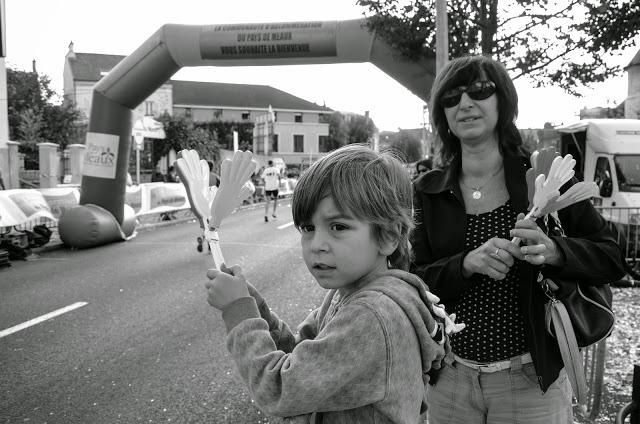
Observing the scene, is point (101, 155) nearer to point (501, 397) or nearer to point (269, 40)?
point (269, 40)

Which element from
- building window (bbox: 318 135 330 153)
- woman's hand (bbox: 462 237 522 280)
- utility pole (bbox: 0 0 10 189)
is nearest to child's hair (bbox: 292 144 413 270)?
woman's hand (bbox: 462 237 522 280)

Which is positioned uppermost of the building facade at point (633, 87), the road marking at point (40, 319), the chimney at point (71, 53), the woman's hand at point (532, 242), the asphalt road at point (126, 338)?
the chimney at point (71, 53)

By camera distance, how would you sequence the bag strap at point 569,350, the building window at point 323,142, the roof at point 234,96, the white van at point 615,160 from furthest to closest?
the building window at point 323,142 < the roof at point 234,96 < the white van at point 615,160 < the bag strap at point 569,350

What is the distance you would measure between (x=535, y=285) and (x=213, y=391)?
9.52ft

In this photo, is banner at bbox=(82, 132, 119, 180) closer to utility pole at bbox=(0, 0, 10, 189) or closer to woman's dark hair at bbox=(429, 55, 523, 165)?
utility pole at bbox=(0, 0, 10, 189)

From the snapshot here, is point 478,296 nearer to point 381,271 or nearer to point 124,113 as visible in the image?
point 381,271

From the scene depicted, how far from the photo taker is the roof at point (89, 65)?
6294 cm

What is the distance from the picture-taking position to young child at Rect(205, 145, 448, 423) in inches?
46.9

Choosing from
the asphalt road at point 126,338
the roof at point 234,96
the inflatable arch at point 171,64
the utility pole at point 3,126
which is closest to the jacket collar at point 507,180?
the asphalt road at point 126,338

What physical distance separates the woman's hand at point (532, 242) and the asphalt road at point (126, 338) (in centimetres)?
248

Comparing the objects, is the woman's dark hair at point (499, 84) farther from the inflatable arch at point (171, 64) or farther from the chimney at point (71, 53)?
the chimney at point (71, 53)

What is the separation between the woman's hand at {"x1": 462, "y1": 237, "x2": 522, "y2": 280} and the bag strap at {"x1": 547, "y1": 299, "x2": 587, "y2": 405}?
0.75 feet

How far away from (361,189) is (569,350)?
90cm

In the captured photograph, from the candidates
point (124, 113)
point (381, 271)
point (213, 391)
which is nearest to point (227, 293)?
point (381, 271)
